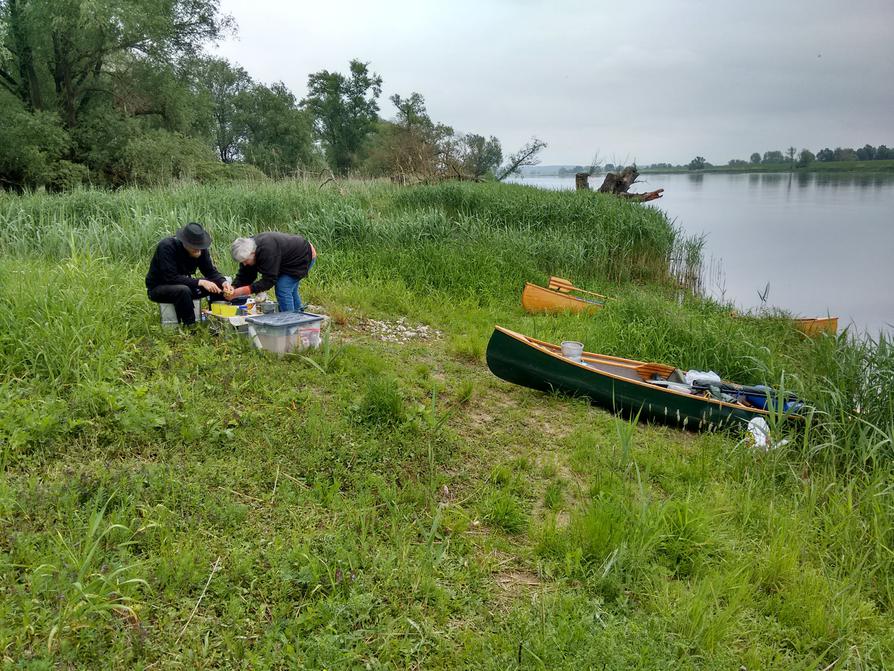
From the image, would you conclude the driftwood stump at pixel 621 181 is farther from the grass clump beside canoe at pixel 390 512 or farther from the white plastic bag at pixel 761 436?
the white plastic bag at pixel 761 436

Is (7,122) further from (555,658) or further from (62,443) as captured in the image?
(555,658)

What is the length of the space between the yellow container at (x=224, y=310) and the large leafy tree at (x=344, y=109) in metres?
36.3

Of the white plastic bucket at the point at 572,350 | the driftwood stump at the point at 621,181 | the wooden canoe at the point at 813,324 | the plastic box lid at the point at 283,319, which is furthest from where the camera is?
the driftwood stump at the point at 621,181

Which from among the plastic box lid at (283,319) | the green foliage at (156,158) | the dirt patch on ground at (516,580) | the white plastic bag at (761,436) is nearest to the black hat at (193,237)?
the plastic box lid at (283,319)

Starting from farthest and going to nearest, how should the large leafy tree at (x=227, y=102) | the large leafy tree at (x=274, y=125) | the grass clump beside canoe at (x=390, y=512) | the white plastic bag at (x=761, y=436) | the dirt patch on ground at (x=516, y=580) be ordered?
the large leafy tree at (x=227, y=102)
the large leafy tree at (x=274, y=125)
the white plastic bag at (x=761, y=436)
the dirt patch on ground at (x=516, y=580)
the grass clump beside canoe at (x=390, y=512)

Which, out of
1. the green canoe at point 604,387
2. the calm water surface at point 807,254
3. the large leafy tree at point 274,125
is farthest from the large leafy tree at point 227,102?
the green canoe at point 604,387

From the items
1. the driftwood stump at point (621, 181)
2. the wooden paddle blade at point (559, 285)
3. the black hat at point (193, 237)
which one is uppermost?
the driftwood stump at point (621, 181)

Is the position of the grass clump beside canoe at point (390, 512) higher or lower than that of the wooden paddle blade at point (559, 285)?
lower

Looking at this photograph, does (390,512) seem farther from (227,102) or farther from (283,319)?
(227,102)

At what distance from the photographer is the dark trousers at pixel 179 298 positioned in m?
4.82

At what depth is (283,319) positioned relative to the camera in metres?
4.84

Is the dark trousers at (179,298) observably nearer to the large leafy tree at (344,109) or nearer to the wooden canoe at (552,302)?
the wooden canoe at (552,302)

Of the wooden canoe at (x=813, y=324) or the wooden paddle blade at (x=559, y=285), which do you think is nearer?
the wooden canoe at (x=813, y=324)

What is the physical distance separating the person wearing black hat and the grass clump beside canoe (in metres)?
0.27
